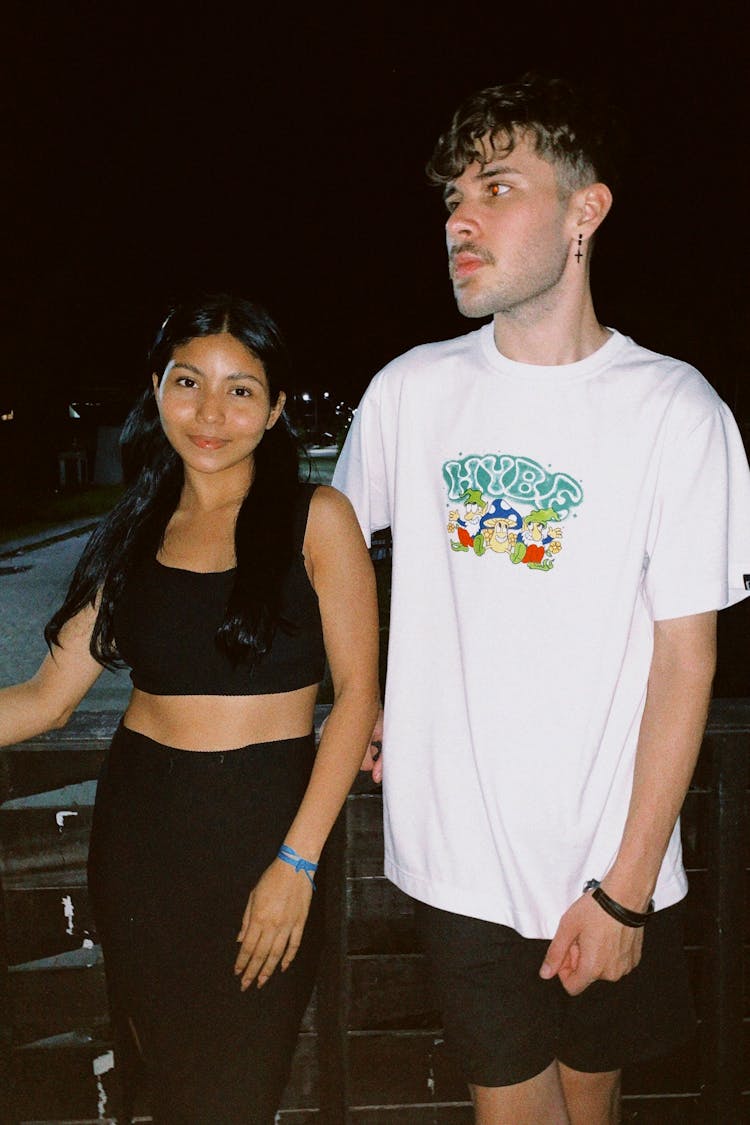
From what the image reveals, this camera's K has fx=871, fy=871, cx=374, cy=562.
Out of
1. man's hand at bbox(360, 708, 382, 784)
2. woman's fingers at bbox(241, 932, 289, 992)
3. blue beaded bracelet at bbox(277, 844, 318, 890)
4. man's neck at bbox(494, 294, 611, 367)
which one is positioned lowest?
woman's fingers at bbox(241, 932, 289, 992)

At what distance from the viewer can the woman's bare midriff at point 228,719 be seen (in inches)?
75.7

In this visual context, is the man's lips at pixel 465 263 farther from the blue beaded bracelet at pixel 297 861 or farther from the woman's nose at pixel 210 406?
the blue beaded bracelet at pixel 297 861

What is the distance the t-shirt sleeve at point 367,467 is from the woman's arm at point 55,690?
0.71 m

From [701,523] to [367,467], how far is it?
794 millimetres

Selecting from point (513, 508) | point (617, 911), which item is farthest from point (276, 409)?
point (617, 911)

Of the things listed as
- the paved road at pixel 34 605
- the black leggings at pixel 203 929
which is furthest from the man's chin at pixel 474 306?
the paved road at pixel 34 605

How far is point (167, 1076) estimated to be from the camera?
6.17ft

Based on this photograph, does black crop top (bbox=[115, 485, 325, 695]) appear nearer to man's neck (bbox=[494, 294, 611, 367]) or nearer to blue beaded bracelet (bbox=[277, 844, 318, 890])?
blue beaded bracelet (bbox=[277, 844, 318, 890])

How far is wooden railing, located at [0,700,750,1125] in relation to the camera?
228cm

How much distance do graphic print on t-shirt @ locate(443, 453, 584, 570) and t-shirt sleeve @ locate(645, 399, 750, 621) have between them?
7.3 inches

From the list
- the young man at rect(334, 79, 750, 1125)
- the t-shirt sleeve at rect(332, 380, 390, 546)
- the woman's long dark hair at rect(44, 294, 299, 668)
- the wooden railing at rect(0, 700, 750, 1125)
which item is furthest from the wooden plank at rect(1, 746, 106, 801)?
the t-shirt sleeve at rect(332, 380, 390, 546)

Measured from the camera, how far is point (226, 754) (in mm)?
1911

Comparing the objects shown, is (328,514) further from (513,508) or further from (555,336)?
(555,336)

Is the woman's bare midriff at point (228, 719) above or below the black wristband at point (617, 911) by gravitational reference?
above
